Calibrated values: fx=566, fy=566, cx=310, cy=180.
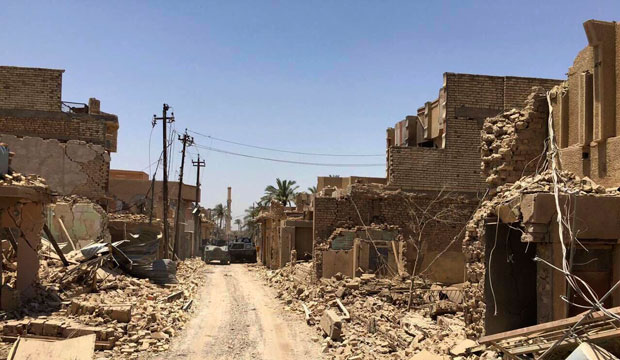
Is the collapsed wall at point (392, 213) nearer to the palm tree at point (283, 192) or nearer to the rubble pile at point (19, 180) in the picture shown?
the rubble pile at point (19, 180)

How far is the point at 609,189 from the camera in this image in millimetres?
8375

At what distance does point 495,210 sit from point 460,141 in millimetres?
14160

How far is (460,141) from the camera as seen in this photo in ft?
74.1

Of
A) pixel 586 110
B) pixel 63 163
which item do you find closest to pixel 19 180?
pixel 63 163

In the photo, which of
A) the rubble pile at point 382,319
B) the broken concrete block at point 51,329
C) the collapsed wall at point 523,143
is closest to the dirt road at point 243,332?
the rubble pile at point 382,319

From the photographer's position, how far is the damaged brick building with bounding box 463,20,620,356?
25.7ft

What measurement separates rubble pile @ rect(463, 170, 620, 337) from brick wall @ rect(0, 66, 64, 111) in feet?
70.9

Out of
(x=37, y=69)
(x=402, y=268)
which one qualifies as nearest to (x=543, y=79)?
(x=402, y=268)

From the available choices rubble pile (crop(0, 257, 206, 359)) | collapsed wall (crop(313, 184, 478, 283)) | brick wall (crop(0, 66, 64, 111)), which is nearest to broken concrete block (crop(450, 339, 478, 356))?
rubble pile (crop(0, 257, 206, 359))

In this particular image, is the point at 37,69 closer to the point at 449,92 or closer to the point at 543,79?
the point at 449,92

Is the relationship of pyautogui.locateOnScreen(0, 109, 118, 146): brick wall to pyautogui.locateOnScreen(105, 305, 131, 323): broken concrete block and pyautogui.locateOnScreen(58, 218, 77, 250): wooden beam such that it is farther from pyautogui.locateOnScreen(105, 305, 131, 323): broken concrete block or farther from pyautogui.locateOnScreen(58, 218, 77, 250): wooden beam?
pyautogui.locateOnScreen(105, 305, 131, 323): broken concrete block

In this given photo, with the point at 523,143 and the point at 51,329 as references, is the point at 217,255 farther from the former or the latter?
the point at 523,143

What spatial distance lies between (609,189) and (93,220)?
67.5 feet

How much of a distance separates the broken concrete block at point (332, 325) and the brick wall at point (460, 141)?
915 cm
